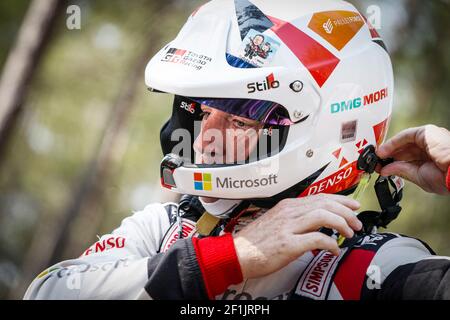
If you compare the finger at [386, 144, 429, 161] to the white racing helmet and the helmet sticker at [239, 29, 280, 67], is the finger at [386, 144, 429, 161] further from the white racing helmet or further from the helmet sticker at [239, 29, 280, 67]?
the helmet sticker at [239, 29, 280, 67]

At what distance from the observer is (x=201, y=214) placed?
2631 millimetres

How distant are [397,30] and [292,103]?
4.29 m

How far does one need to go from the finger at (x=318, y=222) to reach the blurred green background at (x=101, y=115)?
3.95 feet

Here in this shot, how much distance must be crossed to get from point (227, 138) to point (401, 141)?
26.7 inches

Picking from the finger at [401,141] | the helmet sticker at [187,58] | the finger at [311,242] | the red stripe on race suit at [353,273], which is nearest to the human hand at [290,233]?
the finger at [311,242]

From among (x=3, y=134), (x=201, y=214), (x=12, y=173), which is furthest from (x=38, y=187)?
(x=201, y=214)

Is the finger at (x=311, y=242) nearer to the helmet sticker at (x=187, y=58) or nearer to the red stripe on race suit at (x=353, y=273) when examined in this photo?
the red stripe on race suit at (x=353, y=273)

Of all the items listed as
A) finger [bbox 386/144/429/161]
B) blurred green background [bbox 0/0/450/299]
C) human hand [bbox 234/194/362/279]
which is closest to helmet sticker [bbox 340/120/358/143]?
finger [bbox 386/144/429/161]

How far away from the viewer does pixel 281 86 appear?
2250 mm

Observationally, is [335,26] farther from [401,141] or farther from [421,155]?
[421,155]

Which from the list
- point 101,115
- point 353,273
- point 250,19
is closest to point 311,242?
point 353,273

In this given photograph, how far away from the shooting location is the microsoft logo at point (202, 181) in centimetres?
230

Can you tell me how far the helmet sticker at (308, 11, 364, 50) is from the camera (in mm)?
2379

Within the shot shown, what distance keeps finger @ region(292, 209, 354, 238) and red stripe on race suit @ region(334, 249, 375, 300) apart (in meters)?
0.13
